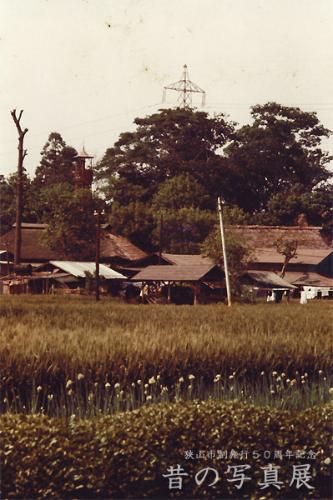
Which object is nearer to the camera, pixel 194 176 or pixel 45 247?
pixel 194 176

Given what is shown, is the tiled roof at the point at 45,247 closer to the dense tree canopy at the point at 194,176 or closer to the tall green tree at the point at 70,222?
the tall green tree at the point at 70,222

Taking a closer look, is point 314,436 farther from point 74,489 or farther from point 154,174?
point 154,174

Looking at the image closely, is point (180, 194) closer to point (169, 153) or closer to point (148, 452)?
point (169, 153)

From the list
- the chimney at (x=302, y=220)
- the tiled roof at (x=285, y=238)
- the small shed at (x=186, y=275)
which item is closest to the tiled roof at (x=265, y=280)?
the tiled roof at (x=285, y=238)

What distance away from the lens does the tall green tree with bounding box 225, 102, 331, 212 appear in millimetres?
23250

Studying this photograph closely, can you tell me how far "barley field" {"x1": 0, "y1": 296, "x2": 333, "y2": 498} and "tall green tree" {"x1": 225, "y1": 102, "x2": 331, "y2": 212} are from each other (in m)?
6.23

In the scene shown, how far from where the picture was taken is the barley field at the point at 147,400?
305 inches

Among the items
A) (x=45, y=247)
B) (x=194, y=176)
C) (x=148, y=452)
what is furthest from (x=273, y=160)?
(x=45, y=247)

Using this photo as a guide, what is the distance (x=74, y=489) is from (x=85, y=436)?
49cm

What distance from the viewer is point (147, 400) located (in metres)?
10.1

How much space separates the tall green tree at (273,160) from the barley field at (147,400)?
20.4ft

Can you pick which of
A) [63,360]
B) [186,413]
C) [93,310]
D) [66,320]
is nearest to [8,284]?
[93,310]

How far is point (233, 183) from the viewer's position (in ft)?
94.8

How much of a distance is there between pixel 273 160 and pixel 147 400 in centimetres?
1706
